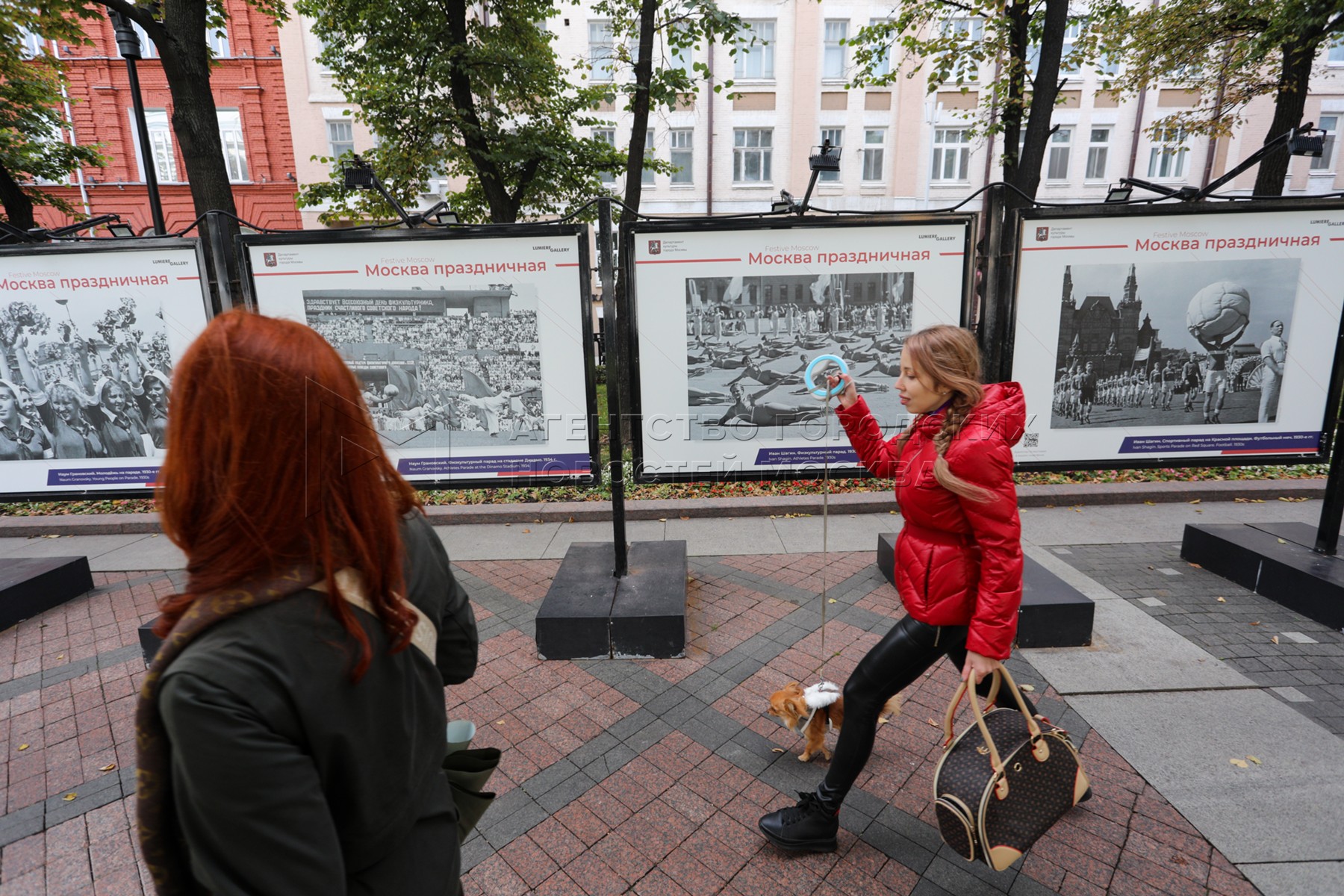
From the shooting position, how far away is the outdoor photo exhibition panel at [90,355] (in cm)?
480

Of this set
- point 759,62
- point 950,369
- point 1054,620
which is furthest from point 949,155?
point 950,369

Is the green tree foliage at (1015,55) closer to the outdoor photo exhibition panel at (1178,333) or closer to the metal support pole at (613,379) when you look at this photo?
the outdoor photo exhibition panel at (1178,333)

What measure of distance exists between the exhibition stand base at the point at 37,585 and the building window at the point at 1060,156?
3165 cm

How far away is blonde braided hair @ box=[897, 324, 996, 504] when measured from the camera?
224cm

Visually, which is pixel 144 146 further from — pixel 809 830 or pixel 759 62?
pixel 759 62

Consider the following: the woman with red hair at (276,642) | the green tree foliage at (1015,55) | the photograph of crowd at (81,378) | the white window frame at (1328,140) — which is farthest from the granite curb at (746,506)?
the white window frame at (1328,140)

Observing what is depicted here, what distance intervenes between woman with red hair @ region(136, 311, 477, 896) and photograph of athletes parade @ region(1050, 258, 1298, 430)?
16.1 ft

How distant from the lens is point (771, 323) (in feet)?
Result: 15.6

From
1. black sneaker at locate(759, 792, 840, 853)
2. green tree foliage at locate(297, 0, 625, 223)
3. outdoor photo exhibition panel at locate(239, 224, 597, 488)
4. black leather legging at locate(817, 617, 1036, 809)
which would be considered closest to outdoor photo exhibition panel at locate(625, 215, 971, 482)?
outdoor photo exhibition panel at locate(239, 224, 597, 488)

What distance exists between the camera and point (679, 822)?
269 cm

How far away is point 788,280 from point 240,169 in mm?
27993

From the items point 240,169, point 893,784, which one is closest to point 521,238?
point 893,784

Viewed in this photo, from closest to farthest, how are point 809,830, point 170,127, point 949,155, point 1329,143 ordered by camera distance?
point 809,830, point 170,127, point 1329,143, point 949,155

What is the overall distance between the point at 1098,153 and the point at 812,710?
3187 cm
